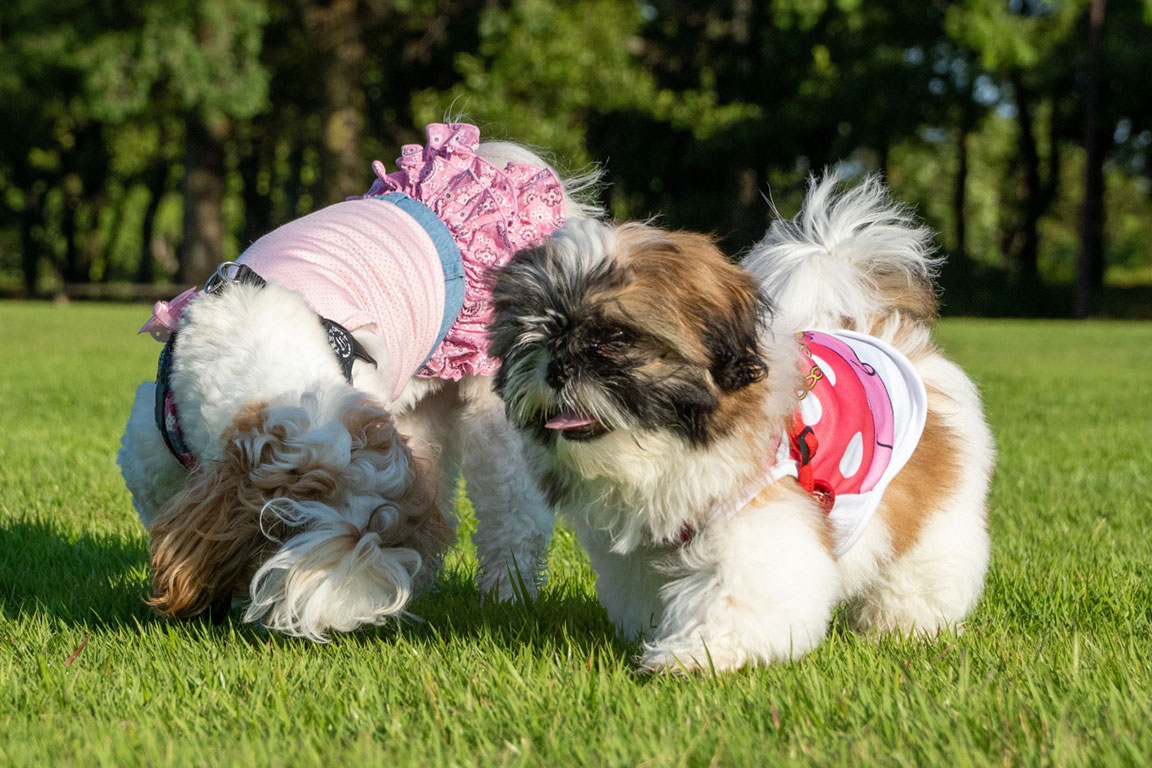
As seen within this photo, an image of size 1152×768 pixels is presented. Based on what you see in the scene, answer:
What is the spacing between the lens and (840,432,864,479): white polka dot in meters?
3.54

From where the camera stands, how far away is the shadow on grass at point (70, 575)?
427 centimetres

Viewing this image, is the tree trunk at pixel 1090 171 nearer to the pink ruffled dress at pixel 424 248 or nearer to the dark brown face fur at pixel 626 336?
the pink ruffled dress at pixel 424 248

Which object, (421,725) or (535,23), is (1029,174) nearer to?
(535,23)

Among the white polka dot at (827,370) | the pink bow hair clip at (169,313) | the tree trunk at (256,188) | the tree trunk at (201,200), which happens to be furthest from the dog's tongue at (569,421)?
the tree trunk at (256,188)

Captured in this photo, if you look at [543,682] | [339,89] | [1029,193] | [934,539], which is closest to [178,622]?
[543,682]

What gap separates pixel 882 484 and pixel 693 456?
74 centimetres

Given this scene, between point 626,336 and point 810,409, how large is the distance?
0.83 metres

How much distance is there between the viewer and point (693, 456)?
3.20m

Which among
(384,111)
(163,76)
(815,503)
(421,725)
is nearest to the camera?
(421,725)

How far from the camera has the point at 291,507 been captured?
128 inches

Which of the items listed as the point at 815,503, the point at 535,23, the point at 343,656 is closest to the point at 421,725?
the point at 343,656

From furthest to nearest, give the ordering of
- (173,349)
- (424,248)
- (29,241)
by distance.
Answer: (29,241) → (424,248) → (173,349)

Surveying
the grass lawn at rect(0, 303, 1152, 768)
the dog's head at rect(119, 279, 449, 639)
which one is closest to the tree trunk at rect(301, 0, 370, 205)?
the grass lawn at rect(0, 303, 1152, 768)

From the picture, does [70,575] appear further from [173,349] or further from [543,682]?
[543,682]
